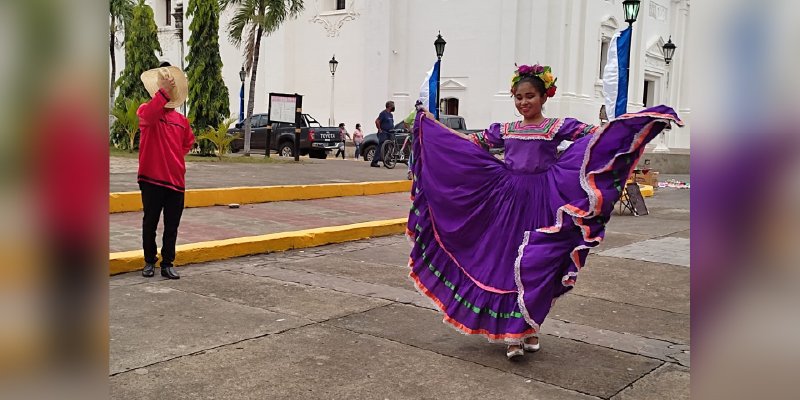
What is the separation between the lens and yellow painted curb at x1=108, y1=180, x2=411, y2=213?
29.2 ft

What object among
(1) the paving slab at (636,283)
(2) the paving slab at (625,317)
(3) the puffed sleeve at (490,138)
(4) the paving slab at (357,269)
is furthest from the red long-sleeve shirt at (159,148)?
(1) the paving slab at (636,283)

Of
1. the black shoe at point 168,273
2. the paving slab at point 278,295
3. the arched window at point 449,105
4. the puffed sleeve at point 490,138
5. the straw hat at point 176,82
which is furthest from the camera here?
the arched window at point 449,105

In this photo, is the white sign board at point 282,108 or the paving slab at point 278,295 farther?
the white sign board at point 282,108

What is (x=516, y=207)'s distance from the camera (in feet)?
13.6

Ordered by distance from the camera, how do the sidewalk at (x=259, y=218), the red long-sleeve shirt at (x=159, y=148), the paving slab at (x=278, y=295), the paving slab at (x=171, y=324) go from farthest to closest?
the sidewalk at (x=259, y=218) → the red long-sleeve shirt at (x=159, y=148) → the paving slab at (x=278, y=295) → the paving slab at (x=171, y=324)

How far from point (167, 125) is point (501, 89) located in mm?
24674

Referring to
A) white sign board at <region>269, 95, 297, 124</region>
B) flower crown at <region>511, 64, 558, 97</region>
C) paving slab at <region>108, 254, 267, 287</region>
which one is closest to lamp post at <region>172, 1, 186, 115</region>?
white sign board at <region>269, 95, 297, 124</region>

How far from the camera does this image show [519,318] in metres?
3.88

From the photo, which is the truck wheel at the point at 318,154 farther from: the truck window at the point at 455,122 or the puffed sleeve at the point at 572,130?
the puffed sleeve at the point at 572,130

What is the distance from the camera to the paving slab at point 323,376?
3391 mm

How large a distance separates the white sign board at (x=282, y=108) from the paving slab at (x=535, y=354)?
1518cm

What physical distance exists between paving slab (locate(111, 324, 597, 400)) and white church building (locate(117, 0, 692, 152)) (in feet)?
80.8
